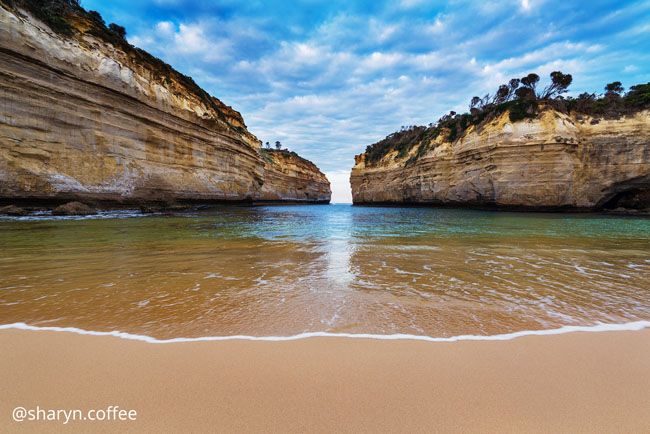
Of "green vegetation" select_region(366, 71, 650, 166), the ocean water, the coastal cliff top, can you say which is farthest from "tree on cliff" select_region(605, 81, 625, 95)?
the coastal cliff top

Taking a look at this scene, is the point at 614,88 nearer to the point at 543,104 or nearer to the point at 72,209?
the point at 543,104

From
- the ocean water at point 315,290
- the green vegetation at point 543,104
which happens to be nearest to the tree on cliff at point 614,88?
the green vegetation at point 543,104

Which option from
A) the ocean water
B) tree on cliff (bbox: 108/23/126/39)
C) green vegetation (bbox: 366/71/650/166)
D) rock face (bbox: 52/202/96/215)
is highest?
tree on cliff (bbox: 108/23/126/39)

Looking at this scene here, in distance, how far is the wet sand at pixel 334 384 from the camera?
3.61 ft

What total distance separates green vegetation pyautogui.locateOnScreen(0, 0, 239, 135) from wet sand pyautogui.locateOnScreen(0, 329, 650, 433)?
18.9m

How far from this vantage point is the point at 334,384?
4.45 ft

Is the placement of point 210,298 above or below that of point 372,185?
below

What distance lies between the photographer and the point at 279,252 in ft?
17.3

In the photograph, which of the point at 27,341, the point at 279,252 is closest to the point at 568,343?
the point at 27,341

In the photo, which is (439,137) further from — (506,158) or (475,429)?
(475,429)

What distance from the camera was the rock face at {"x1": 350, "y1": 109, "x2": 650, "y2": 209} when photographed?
61.8ft

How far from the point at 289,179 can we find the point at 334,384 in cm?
5131

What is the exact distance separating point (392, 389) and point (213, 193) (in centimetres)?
2429

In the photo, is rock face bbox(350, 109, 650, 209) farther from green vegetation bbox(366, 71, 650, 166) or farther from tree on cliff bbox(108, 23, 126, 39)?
tree on cliff bbox(108, 23, 126, 39)
